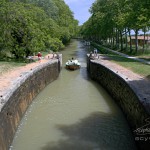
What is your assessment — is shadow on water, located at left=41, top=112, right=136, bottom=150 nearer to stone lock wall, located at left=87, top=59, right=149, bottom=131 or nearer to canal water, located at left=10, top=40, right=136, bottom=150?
canal water, located at left=10, top=40, right=136, bottom=150

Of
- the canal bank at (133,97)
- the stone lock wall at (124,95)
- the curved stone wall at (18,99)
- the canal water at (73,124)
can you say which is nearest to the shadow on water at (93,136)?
the canal water at (73,124)

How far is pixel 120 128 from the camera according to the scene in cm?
1597

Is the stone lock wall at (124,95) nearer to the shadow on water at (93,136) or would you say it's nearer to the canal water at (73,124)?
the canal water at (73,124)

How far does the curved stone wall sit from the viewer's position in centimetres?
1318

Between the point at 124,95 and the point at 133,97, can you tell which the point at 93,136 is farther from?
the point at 124,95

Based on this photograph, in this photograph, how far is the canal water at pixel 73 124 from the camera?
46.0 feet

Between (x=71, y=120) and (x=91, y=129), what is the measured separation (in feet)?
6.47

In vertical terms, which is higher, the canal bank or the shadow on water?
the canal bank

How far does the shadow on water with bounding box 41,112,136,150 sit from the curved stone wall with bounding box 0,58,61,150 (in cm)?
198

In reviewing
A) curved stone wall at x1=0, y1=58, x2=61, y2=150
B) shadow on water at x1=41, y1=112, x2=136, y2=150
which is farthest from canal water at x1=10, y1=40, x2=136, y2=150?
curved stone wall at x1=0, y1=58, x2=61, y2=150

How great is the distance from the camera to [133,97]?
15.6m

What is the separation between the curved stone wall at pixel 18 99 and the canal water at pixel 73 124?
525 mm

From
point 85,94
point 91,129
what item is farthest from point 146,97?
point 85,94

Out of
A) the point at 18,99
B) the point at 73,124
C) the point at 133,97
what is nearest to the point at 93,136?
the point at 73,124
